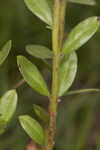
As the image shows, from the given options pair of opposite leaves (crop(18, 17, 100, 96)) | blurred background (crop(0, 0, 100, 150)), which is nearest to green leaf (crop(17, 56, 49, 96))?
pair of opposite leaves (crop(18, 17, 100, 96))

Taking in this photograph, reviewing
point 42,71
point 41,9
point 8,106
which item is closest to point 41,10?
point 41,9

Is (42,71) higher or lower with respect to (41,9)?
lower

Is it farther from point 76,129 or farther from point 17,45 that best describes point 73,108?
point 17,45

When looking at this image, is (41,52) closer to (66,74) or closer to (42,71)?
(66,74)

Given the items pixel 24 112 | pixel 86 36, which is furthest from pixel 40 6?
pixel 24 112

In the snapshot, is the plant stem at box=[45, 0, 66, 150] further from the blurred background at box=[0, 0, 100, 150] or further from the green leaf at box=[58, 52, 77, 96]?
the blurred background at box=[0, 0, 100, 150]

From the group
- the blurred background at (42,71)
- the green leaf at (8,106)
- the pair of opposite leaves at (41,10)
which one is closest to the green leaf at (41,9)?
the pair of opposite leaves at (41,10)
